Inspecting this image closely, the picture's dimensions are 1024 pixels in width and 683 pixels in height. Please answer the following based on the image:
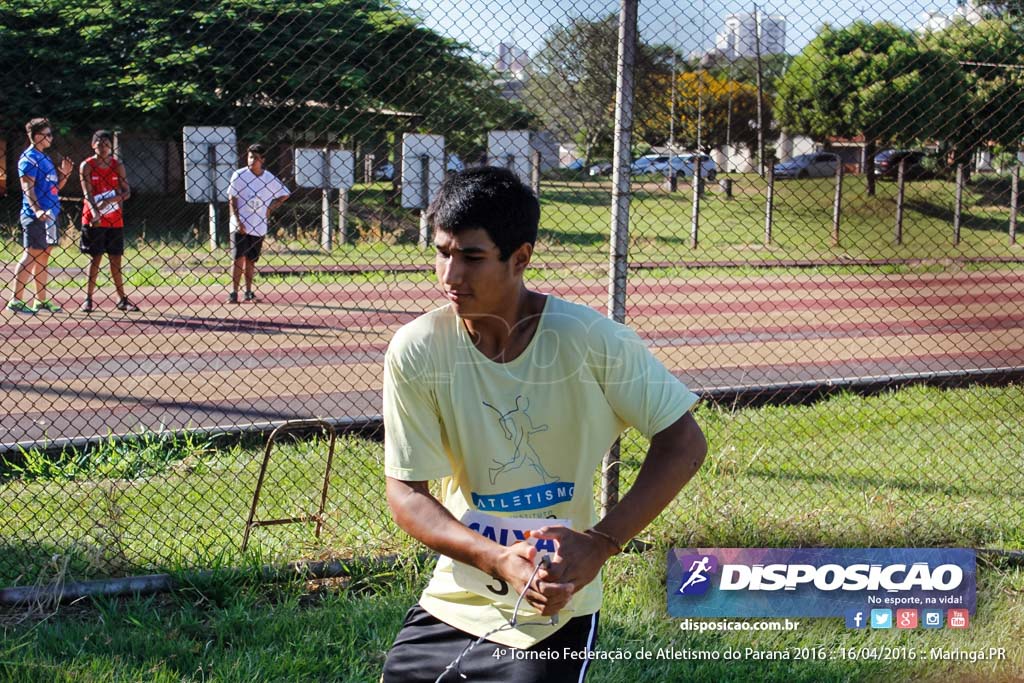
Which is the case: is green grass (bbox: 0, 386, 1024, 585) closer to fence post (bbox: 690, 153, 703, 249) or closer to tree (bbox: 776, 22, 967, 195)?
fence post (bbox: 690, 153, 703, 249)

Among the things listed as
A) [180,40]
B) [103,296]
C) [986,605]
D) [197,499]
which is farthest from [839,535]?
[180,40]

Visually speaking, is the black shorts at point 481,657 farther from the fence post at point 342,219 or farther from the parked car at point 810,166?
the fence post at point 342,219

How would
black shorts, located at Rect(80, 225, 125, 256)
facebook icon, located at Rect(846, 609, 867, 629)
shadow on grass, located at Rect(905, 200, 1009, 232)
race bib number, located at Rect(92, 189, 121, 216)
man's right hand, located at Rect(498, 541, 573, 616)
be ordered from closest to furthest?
man's right hand, located at Rect(498, 541, 573, 616)
facebook icon, located at Rect(846, 609, 867, 629)
shadow on grass, located at Rect(905, 200, 1009, 232)
race bib number, located at Rect(92, 189, 121, 216)
black shorts, located at Rect(80, 225, 125, 256)

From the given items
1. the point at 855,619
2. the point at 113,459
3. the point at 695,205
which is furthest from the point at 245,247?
the point at 855,619

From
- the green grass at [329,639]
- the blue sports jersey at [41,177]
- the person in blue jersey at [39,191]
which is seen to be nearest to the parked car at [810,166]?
the green grass at [329,639]

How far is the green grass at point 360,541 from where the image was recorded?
3668 millimetres

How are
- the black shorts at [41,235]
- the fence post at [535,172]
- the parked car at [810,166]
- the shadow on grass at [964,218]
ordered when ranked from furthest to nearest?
1. the black shorts at [41,235]
2. the shadow on grass at [964,218]
3. the parked car at [810,166]
4. the fence post at [535,172]

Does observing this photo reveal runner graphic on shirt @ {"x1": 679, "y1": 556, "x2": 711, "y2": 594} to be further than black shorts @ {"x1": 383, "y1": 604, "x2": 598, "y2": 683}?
Yes

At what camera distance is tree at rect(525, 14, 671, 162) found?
4.49 meters

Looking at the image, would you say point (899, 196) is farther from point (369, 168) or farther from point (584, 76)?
point (584, 76)

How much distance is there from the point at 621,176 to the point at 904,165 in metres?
3.93

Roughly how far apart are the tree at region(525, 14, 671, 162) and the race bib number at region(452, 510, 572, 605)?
2.68 m

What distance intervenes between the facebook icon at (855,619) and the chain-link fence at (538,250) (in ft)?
1.52

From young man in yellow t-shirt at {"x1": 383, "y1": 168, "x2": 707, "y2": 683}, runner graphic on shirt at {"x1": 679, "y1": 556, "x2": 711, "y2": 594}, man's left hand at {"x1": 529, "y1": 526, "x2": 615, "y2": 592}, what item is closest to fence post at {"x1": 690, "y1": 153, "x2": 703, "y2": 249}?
runner graphic on shirt at {"x1": 679, "y1": 556, "x2": 711, "y2": 594}
